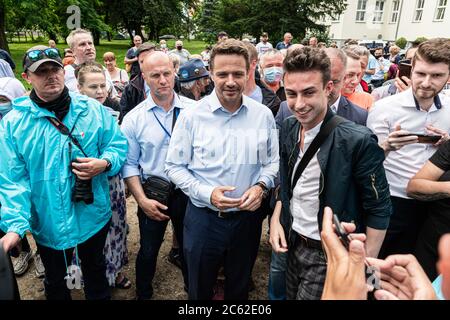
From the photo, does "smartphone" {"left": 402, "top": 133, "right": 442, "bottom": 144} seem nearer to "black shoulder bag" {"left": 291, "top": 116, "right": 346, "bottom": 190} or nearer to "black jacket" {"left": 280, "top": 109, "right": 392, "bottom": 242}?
"black jacket" {"left": 280, "top": 109, "right": 392, "bottom": 242}

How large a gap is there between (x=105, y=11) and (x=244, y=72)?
3595 cm

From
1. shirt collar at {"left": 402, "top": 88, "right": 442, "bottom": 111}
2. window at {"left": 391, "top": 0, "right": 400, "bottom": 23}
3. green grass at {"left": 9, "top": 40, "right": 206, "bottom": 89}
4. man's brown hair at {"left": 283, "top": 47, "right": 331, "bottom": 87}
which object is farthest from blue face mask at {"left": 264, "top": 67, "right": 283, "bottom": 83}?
window at {"left": 391, "top": 0, "right": 400, "bottom": 23}

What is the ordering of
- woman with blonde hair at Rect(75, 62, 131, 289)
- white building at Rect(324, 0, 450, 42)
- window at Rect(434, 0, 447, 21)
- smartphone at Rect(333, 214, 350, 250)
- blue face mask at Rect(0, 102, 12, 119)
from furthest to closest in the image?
1. white building at Rect(324, 0, 450, 42)
2. window at Rect(434, 0, 447, 21)
3. woman with blonde hair at Rect(75, 62, 131, 289)
4. blue face mask at Rect(0, 102, 12, 119)
5. smartphone at Rect(333, 214, 350, 250)

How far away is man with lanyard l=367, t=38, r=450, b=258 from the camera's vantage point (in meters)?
2.53

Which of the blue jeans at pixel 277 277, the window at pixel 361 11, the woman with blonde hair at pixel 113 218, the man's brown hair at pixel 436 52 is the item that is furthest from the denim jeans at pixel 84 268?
the window at pixel 361 11

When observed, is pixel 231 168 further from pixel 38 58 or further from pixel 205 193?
pixel 38 58

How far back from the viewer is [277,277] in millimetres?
2943

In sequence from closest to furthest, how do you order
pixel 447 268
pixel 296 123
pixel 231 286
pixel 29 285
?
pixel 447 268 < pixel 296 123 < pixel 231 286 < pixel 29 285

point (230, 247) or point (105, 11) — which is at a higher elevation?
point (105, 11)

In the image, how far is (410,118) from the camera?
265 centimetres

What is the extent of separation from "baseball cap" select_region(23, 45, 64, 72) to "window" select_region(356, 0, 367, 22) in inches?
1542

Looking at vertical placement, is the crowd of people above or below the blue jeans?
above
